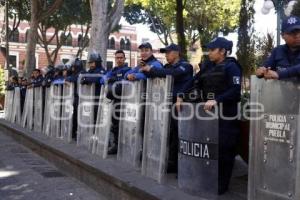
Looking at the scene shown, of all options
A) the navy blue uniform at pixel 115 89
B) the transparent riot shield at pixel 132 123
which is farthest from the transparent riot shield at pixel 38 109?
the transparent riot shield at pixel 132 123

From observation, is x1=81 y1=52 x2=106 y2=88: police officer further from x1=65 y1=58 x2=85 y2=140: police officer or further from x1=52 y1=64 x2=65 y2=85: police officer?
x1=52 y1=64 x2=65 y2=85: police officer

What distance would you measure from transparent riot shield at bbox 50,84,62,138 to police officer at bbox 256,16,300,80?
23.2 feet

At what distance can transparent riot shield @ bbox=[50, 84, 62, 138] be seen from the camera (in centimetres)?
1154

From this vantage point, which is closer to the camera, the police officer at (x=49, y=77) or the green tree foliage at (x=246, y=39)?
the police officer at (x=49, y=77)

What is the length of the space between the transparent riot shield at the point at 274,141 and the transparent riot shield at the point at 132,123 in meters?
2.63

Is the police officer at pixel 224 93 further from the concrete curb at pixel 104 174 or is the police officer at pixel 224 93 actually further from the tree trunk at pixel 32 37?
the tree trunk at pixel 32 37

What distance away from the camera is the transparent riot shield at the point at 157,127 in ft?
20.7

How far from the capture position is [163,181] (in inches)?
251

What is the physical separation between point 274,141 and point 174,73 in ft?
7.87

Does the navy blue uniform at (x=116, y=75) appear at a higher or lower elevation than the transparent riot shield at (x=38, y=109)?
higher

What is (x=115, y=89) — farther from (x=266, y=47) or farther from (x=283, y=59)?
(x=266, y=47)

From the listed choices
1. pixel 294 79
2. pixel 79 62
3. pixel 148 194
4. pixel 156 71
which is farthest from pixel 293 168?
pixel 79 62

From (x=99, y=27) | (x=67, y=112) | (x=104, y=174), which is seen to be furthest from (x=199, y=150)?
(x=99, y=27)

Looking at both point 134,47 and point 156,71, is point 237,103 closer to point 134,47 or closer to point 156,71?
point 156,71
